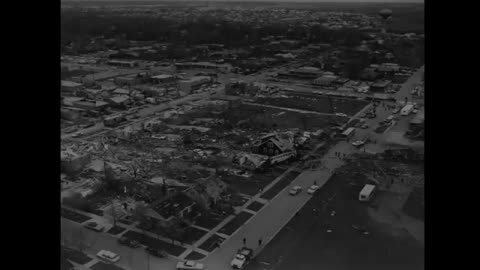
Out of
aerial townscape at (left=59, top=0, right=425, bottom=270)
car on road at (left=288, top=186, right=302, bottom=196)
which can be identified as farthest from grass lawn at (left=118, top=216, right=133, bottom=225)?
car on road at (left=288, top=186, right=302, bottom=196)

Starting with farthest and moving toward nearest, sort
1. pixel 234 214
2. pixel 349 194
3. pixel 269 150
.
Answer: pixel 269 150 → pixel 349 194 → pixel 234 214

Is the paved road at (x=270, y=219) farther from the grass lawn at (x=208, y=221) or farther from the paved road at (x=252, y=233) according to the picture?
the grass lawn at (x=208, y=221)

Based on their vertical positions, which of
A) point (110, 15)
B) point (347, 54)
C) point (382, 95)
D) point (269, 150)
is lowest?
point (269, 150)

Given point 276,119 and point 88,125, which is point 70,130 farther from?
point 276,119

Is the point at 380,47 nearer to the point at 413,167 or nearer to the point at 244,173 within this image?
the point at 413,167

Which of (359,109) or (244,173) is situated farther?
(359,109)
